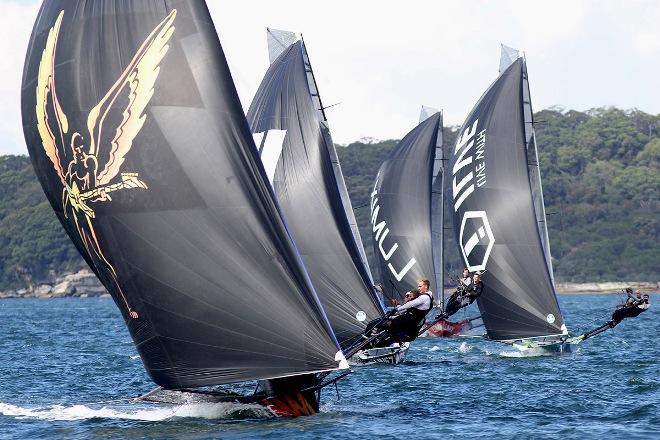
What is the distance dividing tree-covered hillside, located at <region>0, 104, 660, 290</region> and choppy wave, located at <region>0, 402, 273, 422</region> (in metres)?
110

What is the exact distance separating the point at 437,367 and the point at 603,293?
113181 mm

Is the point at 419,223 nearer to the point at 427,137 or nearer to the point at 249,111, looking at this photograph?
the point at 427,137

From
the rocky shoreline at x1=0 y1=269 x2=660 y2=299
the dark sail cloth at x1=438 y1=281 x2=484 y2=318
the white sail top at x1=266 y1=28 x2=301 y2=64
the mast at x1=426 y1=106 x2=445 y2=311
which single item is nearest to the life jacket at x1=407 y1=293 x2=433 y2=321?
the dark sail cloth at x1=438 y1=281 x2=484 y2=318

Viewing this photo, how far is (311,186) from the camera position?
30.8 m

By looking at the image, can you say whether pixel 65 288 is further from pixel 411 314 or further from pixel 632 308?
pixel 411 314

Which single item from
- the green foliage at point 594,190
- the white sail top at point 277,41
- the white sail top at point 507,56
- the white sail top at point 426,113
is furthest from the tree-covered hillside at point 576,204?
the white sail top at point 277,41

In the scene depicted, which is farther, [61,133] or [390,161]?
[390,161]

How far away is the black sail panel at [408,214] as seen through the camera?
4609 cm

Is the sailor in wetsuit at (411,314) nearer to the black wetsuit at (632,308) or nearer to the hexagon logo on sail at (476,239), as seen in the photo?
the black wetsuit at (632,308)

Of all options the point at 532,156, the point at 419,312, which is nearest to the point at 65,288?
the point at 532,156

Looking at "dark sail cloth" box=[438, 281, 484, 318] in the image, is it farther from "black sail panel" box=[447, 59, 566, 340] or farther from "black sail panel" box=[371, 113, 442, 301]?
"black sail panel" box=[371, 113, 442, 301]

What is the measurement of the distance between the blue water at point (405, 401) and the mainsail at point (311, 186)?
2.11 meters

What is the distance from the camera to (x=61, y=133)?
20.0 m

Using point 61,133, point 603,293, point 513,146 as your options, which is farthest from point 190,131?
point 603,293
